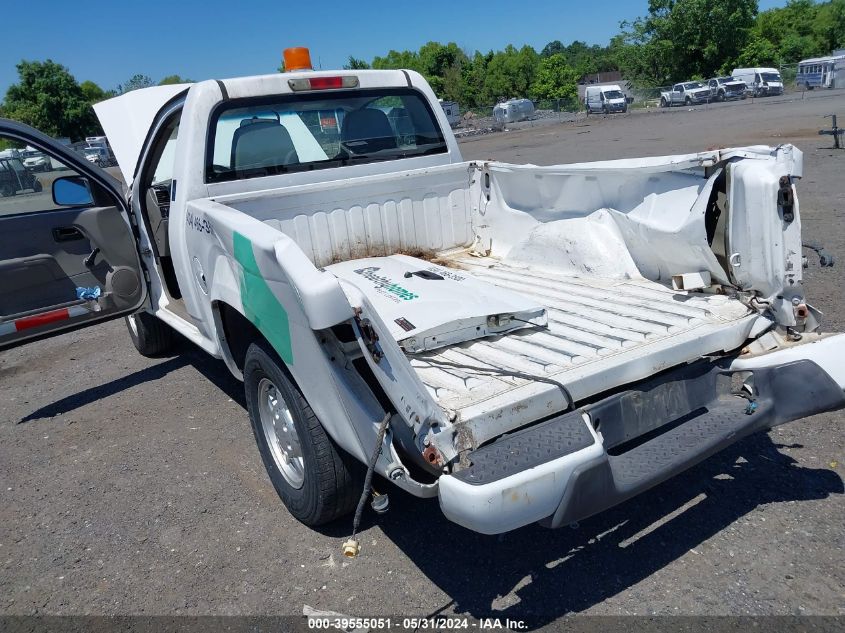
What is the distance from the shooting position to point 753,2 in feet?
188

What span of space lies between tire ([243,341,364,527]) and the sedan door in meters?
1.94

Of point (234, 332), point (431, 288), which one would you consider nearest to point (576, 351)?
point (431, 288)

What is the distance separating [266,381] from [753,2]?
66583mm

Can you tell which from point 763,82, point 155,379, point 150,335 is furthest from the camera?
point 763,82

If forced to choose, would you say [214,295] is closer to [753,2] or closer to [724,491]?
[724,491]

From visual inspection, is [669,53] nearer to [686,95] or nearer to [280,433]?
[686,95]

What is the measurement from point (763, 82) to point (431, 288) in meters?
46.8

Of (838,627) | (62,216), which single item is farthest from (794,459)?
(62,216)

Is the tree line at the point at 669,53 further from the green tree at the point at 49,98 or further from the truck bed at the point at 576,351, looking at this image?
the truck bed at the point at 576,351

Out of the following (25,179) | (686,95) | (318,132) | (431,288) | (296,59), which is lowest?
(431,288)

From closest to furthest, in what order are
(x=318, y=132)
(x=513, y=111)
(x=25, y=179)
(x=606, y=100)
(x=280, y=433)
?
(x=280, y=433) → (x=318, y=132) → (x=25, y=179) → (x=606, y=100) → (x=513, y=111)

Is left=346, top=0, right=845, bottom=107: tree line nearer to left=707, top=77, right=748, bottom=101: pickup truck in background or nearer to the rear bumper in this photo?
left=707, top=77, right=748, bottom=101: pickup truck in background

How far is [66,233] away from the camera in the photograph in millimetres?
4855

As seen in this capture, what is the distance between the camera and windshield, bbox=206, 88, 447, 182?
4242 millimetres
